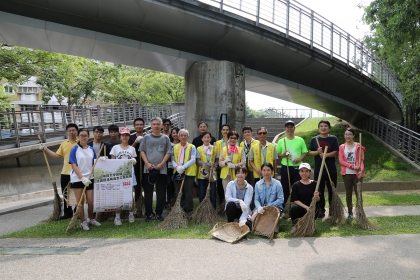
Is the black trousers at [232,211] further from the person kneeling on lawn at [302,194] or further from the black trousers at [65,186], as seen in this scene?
the black trousers at [65,186]

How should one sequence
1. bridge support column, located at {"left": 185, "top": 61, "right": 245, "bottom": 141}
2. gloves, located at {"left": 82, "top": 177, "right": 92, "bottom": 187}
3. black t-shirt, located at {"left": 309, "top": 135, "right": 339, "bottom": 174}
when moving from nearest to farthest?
gloves, located at {"left": 82, "top": 177, "right": 92, "bottom": 187} → black t-shirt, located at {"left": 309, "top": 135, "right": 339, "bottom": 174} → bridge support column, located at {"left": 185, "top": 61, "right": 245, "bottom": 141}

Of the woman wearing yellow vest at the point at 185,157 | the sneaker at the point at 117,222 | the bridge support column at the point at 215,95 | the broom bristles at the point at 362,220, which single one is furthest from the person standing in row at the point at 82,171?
the broom bristles at the point at 362,220

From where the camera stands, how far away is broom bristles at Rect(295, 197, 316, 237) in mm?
4910

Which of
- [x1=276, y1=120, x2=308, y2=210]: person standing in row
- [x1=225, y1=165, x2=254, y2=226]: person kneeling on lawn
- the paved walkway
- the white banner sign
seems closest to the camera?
the paved walkway

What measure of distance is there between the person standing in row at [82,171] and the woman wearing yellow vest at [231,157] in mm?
2243

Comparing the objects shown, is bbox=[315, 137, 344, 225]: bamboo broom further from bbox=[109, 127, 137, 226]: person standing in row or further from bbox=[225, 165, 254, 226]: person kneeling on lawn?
bbox=[109, 127, 137, 226]: person standing in row

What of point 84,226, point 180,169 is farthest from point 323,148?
point 84,226

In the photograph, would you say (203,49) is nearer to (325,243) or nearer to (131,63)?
(131,63)

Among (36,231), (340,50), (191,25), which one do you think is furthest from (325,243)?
(340,50)

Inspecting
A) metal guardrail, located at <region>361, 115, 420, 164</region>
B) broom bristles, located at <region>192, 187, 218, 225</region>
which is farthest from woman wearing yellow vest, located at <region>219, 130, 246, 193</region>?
metal guardrail, located at <region>361, 115, 420, 164</region>

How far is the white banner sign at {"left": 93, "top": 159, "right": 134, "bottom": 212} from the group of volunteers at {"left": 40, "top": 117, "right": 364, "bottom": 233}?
14 cm

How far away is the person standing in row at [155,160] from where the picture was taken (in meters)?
5.79

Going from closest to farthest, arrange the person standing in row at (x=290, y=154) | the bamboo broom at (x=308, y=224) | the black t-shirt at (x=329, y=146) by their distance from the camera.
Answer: the bamboo broom at (x=308, y=224) < the black t-shirt at (x=329, y=146) < the person standing in row at (x=290, y=154)

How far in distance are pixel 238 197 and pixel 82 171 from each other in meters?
2.59
